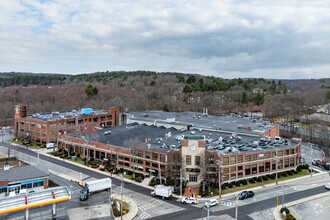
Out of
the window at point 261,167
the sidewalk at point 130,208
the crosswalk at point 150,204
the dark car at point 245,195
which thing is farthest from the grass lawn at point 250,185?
the sidewalk at point 130,208

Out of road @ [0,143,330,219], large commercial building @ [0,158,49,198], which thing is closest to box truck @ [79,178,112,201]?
road @ [0,143,330,219]

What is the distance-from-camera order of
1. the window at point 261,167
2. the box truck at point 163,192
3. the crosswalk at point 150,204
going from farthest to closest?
the window at point 261,167 < the box truck at point 163,192 < the crosswalk at point 150,204

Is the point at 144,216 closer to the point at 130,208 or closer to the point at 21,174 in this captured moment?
the point at 130,208

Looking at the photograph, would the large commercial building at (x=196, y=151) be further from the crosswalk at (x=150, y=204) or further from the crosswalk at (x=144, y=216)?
the crosswalk at (x=144, y=216)

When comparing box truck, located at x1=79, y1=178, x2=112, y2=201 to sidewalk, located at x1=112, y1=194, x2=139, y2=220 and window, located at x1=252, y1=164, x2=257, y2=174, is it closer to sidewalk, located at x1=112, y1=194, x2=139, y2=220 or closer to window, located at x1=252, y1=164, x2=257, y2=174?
sidewalk, located at x1=112, y1=194, x2=139, y2=220

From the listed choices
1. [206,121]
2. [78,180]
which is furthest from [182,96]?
[78,180]

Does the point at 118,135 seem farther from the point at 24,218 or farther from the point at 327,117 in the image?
the point at 327,117
